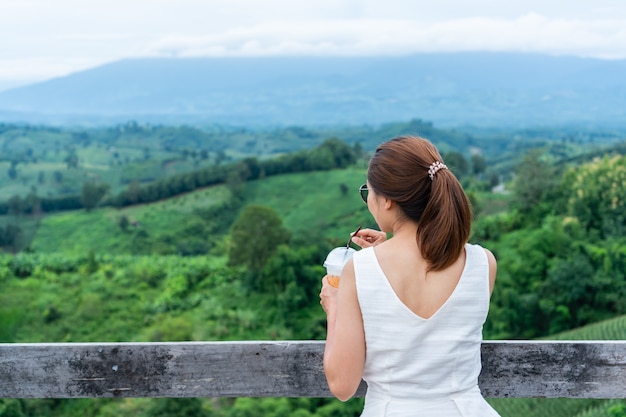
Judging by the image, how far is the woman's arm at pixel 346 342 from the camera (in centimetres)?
164

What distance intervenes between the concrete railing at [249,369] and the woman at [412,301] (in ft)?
0.93

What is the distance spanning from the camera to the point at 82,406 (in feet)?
75.0

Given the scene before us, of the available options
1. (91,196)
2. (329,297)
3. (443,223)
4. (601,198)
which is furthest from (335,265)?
(91,196)

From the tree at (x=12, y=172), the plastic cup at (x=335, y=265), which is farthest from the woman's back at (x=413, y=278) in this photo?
the tree at (x=12, y=172)

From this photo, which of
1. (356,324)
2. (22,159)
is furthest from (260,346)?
(22,159)

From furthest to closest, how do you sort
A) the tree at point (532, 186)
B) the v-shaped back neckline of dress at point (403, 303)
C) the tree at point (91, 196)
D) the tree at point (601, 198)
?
1. the tree at point (91, 196)
2. the tree at point (532, 186)
3. the tree at point (601, 198)
4. the v-shaped back neckline of dress at point (403, 303)

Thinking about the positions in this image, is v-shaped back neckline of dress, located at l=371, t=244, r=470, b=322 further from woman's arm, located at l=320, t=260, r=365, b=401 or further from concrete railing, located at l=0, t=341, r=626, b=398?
concrete railing, located at l=0, t=341, r=626, b=398

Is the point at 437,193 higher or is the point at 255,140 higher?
the point at 437,193

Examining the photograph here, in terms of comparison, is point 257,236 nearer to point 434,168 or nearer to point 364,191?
point 364,191

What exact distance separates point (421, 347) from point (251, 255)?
3453cm

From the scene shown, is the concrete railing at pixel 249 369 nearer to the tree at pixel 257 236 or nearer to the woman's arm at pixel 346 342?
the woman's arm at pixel 346 342

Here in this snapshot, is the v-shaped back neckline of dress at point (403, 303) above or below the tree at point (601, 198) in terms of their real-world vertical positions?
above

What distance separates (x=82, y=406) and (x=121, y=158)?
8047 cm

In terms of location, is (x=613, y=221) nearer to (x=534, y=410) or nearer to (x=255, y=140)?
(x=534, y=410)
